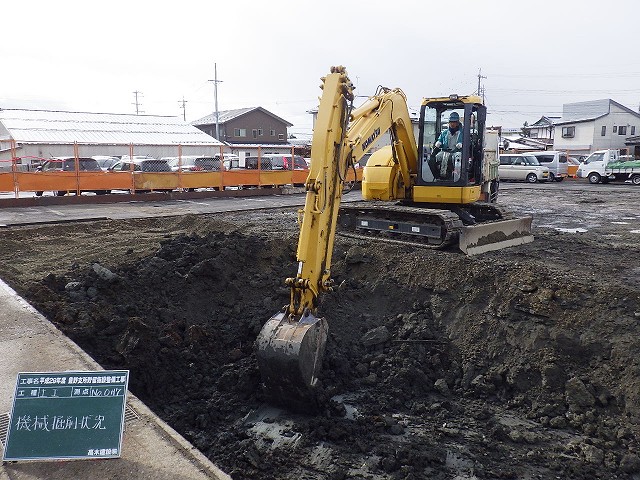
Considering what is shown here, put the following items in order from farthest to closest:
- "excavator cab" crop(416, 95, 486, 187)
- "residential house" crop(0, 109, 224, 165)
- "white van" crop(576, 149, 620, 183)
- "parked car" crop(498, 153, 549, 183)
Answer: "residential house" crop(0, 109, 224, 165), "parked car" crop(498, 153, 549, 183), "white van" crop(576, 149, 620, 183), "excavator cab" crop(416, 95, 486, 187)

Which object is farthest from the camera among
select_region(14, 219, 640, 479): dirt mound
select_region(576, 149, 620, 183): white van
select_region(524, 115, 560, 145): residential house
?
select_region(524, 115, 560, 145): residential house

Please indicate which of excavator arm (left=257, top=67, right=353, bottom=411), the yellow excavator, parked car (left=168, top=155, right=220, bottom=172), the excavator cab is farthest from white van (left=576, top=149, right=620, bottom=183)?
excavator arm (left=257, top=67, right=353, bottom=411)

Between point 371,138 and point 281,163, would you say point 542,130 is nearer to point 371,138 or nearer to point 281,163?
point 281,163

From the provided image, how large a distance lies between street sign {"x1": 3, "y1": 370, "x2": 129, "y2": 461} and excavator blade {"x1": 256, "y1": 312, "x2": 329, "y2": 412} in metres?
1.62

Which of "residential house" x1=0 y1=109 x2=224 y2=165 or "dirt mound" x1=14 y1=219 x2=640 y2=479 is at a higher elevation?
"residential house" x1=0 y1=109 x2=224 y2=165

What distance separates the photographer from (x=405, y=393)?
5867 mm

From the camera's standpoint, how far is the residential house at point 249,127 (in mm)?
58531

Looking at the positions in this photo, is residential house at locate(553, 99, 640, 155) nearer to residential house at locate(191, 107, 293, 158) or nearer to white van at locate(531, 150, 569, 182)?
white van at locate(531, 150, 569, 182)

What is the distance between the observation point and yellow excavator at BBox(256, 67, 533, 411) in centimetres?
514

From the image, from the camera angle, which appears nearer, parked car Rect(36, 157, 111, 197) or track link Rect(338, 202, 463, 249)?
track link Rect(338, 202, 463, 249)

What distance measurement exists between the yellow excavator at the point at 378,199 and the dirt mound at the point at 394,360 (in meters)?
0.68

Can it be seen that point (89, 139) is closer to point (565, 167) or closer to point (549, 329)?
point (565, 167)

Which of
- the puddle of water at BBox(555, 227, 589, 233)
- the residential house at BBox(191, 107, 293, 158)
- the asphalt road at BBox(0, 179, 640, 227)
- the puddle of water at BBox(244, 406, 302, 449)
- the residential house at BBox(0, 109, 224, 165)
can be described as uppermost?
the residential house at BBox(191, 107, 293, 158)

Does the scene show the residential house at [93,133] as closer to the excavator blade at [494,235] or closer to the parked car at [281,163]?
the parked car at [281,163]
